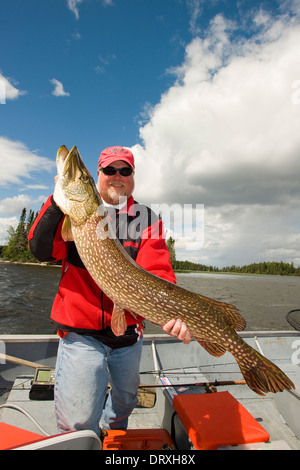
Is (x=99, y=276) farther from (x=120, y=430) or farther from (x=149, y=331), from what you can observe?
(x=149, y=331)

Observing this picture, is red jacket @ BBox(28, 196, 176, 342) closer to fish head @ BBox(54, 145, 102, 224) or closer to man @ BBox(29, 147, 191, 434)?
man @ BBox(29, 147, 191, 434)

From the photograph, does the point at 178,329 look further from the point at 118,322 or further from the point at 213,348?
the point at 118,322

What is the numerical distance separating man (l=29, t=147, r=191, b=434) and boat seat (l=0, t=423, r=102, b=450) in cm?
72

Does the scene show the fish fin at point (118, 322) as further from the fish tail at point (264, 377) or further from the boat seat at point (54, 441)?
the fish tail at point (264, 377)

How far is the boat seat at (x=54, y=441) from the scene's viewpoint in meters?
1.05

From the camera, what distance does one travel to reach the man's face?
9.52ft

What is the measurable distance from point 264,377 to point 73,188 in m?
2.44

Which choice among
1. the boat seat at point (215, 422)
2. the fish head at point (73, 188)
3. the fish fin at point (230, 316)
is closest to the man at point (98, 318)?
the fish head at point (73, 188)

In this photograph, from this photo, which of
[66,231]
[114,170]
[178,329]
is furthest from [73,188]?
[178,329]

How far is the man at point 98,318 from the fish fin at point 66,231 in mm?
65

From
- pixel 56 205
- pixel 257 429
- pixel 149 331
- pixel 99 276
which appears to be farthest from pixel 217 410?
pixel 149 331

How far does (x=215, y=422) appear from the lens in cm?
239
